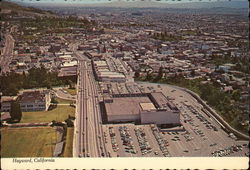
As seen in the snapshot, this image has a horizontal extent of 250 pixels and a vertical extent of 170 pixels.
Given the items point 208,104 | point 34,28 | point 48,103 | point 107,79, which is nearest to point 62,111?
point 48,103

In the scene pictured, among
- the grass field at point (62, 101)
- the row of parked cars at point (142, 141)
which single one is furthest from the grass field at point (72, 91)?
the row of parked cars at point (142, 141)

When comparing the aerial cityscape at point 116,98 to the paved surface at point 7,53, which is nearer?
the aerial cityscape at point 116,98

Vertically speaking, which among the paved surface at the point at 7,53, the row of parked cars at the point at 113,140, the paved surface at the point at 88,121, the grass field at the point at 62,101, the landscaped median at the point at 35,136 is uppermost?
the paved surface at the point at 7,53

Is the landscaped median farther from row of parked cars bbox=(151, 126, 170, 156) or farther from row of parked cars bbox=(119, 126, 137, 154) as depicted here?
row of parked cars bbox=(151, 126, 170, 156)

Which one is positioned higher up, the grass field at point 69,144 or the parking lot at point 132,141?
the grass field at point 69,144

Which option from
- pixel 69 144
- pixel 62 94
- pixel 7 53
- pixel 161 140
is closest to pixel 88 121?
pixel 69 144

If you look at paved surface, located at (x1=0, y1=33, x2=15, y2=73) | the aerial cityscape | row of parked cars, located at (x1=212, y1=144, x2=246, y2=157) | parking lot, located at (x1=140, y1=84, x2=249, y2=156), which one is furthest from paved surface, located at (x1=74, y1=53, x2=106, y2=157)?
paved surface, located at (x1=0, y1=33, x2=15, y2=73)

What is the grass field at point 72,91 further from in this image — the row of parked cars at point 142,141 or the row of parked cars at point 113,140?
the row of parked cars at point 142,141
